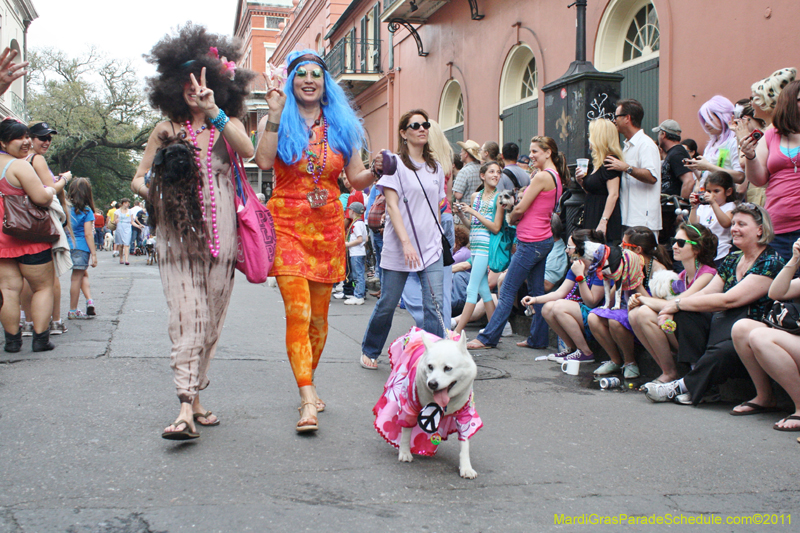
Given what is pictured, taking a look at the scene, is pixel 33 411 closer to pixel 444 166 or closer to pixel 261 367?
pixel 261 367

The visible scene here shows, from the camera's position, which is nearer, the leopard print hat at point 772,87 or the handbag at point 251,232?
the handbag at point 251,232

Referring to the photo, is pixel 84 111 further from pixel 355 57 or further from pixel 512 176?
pixel 512 176

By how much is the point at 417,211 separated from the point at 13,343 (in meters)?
3.84

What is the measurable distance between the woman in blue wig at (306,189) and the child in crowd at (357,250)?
258 inches

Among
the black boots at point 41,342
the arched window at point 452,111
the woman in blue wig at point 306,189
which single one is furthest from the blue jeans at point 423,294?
the arched window at point 452,111

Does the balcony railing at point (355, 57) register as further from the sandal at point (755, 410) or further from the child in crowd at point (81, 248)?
the sandal at point (755, 410)

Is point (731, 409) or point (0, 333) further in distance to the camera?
point (0, 333)

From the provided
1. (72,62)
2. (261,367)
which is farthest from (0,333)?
(72,62)

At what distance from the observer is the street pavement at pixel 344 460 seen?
2.90 meters

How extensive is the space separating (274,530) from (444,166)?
3.56 meters

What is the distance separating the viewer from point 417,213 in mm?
5312

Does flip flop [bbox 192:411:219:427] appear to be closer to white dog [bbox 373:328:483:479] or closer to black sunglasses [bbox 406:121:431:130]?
white dog [bbox 373:328:483:479]

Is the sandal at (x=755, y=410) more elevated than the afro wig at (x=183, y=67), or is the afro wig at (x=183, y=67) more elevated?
the afro wig at (x=183, y=67)

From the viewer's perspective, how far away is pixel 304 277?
4.14 m
